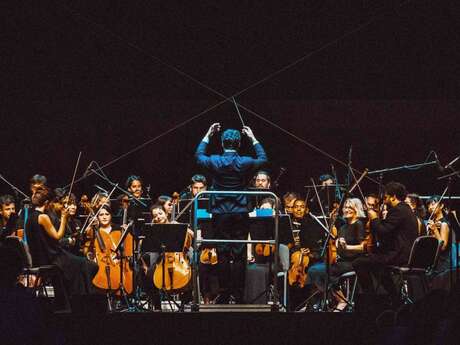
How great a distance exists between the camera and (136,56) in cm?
967

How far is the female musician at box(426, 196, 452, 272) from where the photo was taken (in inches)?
340

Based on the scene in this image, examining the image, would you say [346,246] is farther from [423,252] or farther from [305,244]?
[423,252]

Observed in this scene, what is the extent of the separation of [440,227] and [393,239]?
80.5 inches

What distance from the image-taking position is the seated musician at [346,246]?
8312 mm

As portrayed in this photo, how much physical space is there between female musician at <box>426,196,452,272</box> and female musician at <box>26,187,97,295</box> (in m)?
3.76

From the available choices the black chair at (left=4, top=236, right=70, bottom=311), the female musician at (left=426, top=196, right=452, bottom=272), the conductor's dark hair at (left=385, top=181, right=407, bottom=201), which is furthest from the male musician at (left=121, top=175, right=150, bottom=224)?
the female musician at (left=426, top=196, right=452, bottom=272)

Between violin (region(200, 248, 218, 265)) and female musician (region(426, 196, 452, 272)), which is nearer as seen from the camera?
violin (region(200, 248, 218, 265))

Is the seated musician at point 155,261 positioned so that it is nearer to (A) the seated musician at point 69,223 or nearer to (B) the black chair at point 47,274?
(A) the seated musician at point 69,223

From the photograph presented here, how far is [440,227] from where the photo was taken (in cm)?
926

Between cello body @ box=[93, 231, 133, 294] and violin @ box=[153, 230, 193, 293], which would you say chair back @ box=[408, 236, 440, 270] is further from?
cello body @ box=[93, 231, 133, 294]

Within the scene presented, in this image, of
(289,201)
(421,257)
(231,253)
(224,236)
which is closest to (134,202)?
(289,201)

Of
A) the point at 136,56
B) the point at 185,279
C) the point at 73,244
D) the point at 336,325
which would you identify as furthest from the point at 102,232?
the point at 336,325

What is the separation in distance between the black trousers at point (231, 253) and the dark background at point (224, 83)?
2819mm

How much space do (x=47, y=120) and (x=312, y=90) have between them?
3696 millimetres
